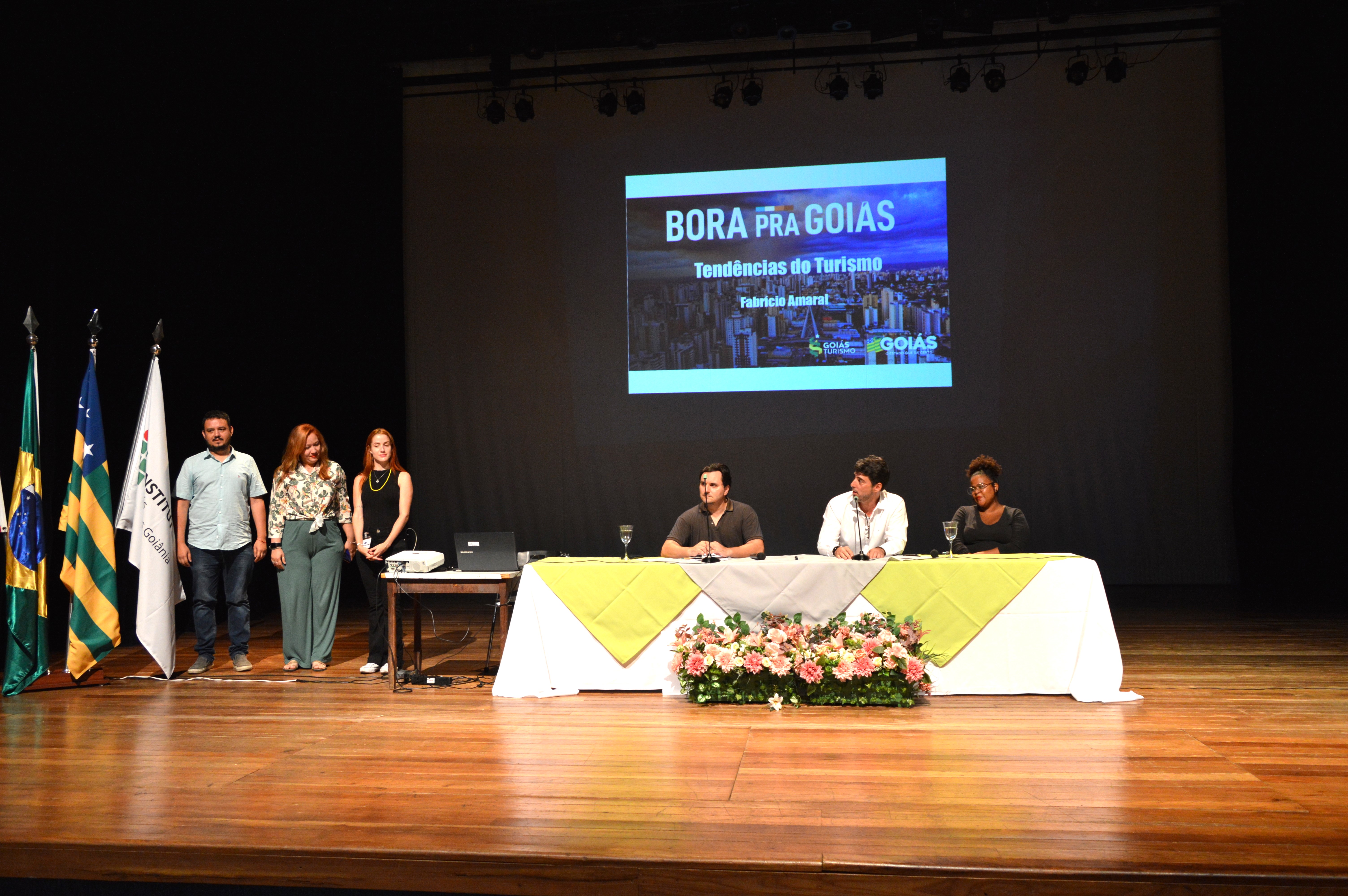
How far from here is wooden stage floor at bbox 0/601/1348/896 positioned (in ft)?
8.15

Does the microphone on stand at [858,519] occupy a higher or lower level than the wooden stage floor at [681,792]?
higher

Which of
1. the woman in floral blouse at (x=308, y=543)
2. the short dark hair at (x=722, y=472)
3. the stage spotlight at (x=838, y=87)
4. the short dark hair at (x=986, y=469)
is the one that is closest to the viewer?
the short dark hair at (x=722, y=472)

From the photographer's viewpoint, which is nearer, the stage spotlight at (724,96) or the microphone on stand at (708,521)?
the microphone on stand at (708,521)

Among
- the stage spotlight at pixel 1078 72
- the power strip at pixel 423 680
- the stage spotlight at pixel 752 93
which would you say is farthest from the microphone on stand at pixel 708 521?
the stage spotlight at pixel 1078 72

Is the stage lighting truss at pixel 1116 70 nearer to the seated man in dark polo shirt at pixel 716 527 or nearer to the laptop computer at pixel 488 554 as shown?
the seated man in dark polo shirt at pixel 716 527

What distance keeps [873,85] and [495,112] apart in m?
3.16

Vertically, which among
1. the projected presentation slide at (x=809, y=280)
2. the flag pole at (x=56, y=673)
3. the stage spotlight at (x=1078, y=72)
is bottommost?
the flag pole at (x=56, y=673)

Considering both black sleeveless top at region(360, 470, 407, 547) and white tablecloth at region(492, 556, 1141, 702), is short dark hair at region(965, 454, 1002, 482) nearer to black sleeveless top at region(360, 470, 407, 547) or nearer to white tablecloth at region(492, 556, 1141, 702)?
white tablecloth at region(492, 556, 1141, 702)

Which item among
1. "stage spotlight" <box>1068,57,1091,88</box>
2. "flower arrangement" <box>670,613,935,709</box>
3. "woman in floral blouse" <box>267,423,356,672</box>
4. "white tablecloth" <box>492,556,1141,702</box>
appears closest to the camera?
"flower arrangement" <box>670,613,935,709</box>

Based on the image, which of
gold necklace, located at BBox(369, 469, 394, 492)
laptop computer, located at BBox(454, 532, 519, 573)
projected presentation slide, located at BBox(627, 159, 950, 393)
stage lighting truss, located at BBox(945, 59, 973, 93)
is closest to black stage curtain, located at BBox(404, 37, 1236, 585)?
projected presentation slide, located at BBox(627, 159, 950, 393)

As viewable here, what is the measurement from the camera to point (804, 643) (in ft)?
14.4

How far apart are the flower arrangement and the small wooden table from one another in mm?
890

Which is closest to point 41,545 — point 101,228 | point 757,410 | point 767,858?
point 101,228

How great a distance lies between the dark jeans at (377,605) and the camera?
17.8ft
